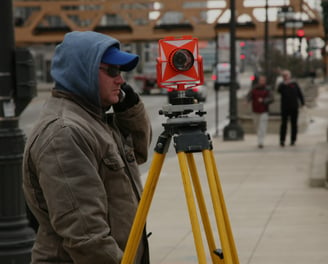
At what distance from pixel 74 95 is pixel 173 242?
6.29 m

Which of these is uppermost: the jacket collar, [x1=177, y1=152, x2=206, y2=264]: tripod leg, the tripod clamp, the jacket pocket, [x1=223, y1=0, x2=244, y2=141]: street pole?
the jacket collar

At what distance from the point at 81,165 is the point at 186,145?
411mm

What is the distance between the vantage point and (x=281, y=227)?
1064 centimetres

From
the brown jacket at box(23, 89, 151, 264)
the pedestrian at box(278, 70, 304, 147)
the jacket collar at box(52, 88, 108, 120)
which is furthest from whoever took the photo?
the pedestrian at box(278, 70, 304, 147)

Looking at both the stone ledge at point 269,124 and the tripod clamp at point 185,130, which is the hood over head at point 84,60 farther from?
the stone ledge at point 269,124

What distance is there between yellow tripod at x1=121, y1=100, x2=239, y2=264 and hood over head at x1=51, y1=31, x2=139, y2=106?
27 cm

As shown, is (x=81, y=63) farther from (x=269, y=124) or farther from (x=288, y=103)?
(x=269, y=124)

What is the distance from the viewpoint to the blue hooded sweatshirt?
11.8ft

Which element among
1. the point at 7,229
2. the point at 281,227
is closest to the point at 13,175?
the point at 7,229

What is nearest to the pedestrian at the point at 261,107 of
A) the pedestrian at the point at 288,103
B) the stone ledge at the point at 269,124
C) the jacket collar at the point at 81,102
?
the pedestrian at the point at 288,103

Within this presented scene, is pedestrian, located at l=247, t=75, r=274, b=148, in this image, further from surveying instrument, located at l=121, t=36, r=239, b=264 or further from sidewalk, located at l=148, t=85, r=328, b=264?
surveying instrument, located at l=121, t=36, r=239, b=264

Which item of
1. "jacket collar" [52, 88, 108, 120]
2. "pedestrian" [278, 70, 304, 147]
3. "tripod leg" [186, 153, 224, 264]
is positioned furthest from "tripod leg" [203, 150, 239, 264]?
"pedestrian" [278, 70, 304, 147]

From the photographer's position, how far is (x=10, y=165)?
26.1 ft

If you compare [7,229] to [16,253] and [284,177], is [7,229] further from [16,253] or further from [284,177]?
[284,177]
